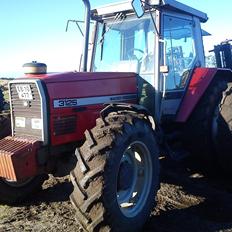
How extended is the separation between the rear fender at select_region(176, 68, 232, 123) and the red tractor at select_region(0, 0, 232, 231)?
0.01 meters

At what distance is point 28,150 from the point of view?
4523 millimetres

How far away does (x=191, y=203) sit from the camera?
5316 millimetres

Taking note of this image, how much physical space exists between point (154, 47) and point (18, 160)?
8.03ft

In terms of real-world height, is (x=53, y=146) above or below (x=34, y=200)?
above

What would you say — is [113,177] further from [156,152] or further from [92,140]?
[156,152]

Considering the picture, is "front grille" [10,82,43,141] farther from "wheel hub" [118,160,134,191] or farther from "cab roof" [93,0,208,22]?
"cab roof" [93,0,208,22]

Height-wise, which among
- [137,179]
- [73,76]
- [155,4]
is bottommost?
[137,179]

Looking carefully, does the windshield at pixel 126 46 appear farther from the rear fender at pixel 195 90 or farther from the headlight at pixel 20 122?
the headlight at pixel 20 122

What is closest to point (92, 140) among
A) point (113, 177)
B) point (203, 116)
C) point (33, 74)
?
point (113, 177)

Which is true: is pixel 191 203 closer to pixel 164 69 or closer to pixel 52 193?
pixel 164 69

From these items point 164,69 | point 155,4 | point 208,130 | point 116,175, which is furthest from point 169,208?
point 155,4

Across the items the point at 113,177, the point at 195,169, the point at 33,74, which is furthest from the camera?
the point at 195,169

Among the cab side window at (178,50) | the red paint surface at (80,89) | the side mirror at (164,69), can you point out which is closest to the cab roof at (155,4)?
the cab side window at (178,50)

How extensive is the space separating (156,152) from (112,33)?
2.19 metres
